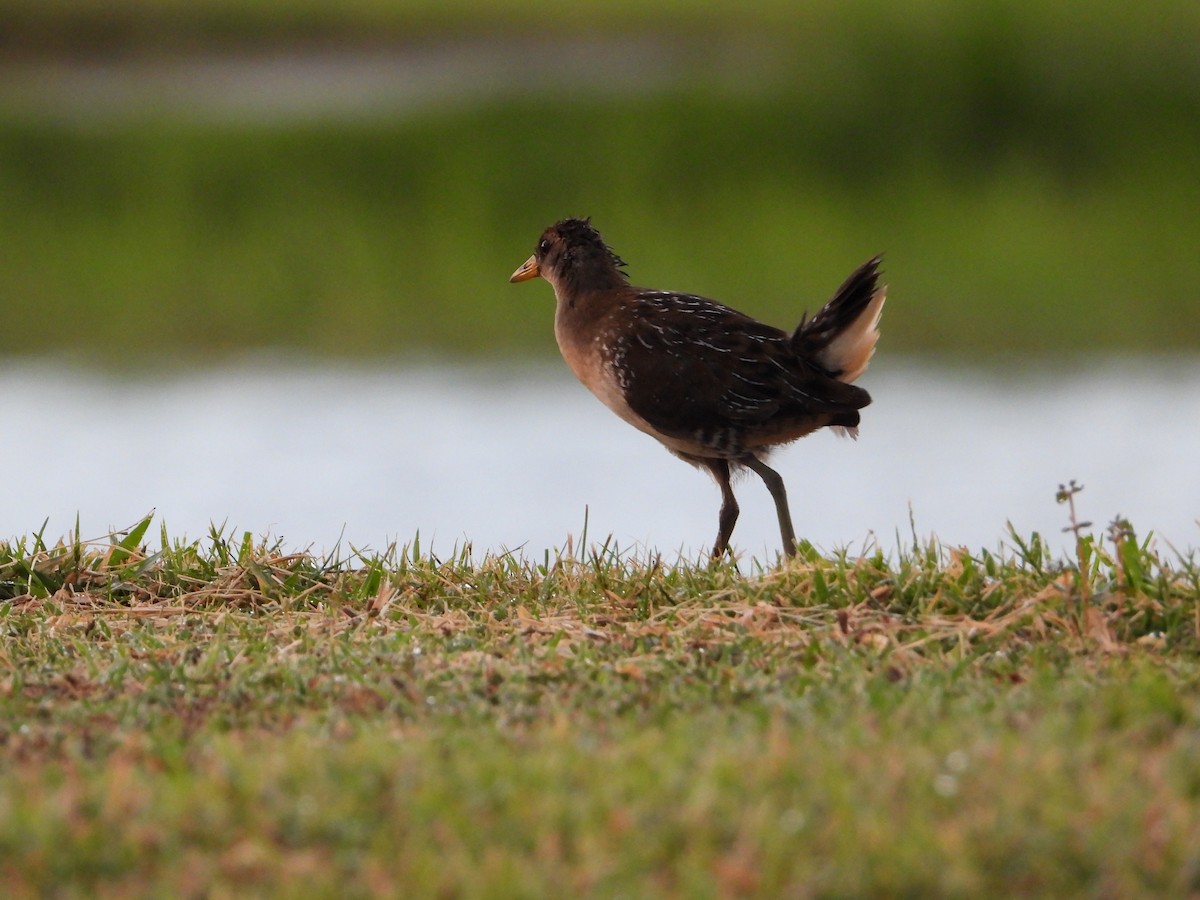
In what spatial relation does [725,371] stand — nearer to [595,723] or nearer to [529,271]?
[529,271]

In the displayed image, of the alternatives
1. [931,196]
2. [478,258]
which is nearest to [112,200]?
[478,258]

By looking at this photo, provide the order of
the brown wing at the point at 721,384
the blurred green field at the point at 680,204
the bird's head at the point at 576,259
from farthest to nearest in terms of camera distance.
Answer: the blurred green field at the point at 680,204 < the bird's head at the point at 576,259 < the brown wing at the point at 721,384

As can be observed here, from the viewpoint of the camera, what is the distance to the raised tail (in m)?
6.15

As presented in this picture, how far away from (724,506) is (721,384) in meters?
0.52

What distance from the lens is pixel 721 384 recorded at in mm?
5965

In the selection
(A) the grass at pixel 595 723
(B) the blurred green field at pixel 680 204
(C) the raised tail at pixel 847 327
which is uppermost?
(B) the blurred green field at pixel 680 204

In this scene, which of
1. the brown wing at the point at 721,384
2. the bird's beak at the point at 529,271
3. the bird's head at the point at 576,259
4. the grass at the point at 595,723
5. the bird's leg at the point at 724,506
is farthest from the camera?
the bird's beak at the point at 529,271

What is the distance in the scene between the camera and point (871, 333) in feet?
20.4

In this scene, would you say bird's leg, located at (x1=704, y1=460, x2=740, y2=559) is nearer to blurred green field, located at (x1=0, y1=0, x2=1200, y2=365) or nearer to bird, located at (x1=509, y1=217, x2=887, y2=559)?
bird, located at (x1=509, y1=217, x2=887, y2=559)

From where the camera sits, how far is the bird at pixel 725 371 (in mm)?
5980

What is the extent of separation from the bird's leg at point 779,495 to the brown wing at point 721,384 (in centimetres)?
10

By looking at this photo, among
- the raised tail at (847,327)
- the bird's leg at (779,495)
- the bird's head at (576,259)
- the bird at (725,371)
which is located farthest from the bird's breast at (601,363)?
the raised tail at (847,327)

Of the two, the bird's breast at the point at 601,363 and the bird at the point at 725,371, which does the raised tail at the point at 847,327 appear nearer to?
the bird at the point at 725,371

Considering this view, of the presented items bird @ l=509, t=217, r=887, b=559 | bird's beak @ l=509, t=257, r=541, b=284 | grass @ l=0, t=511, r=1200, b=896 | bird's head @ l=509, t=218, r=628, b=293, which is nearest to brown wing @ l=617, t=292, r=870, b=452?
bird @ l=509, t=217, r=887, b=559
